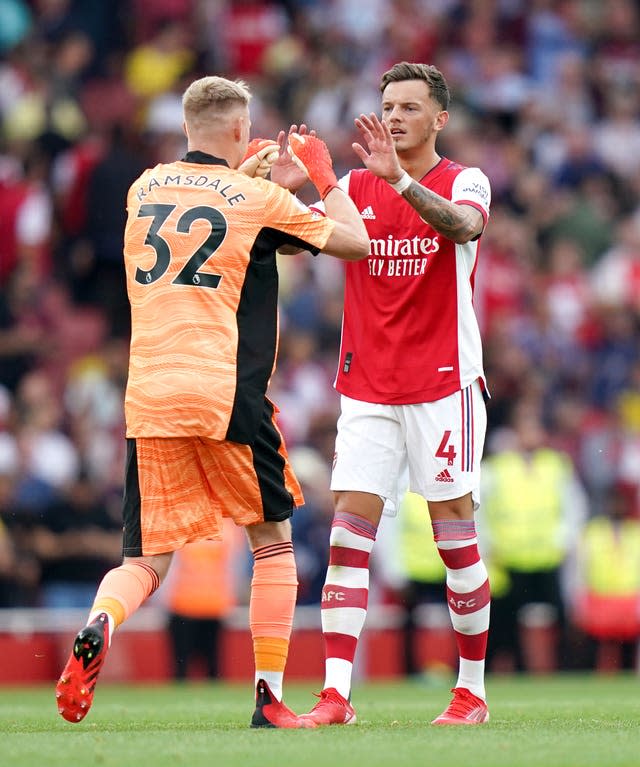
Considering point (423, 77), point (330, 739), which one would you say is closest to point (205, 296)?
point (423, 77)

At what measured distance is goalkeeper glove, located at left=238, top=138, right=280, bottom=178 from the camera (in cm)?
689

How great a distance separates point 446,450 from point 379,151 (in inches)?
50.7

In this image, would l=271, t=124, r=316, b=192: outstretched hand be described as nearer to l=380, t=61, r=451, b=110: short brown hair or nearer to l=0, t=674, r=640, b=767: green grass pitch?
l=380, t=61, r=451, b=110: short brown hair

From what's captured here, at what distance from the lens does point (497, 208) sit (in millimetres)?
17500

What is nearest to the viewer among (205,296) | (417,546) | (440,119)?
(205,296)

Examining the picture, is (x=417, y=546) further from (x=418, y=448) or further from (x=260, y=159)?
(x=260, y=159)

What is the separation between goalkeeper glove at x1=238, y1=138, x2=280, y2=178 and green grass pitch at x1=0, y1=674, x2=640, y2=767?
2.25m

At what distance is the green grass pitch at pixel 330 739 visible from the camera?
5.47 metres

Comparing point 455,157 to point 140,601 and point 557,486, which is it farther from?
point 140,601

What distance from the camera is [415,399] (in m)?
7.17

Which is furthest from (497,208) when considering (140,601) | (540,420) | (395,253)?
(140,601)

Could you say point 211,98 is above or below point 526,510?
above

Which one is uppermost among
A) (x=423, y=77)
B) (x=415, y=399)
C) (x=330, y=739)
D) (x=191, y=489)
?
(x=423, y=77)

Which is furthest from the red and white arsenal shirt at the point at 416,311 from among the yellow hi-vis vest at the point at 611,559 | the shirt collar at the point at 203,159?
the yellow hi-vis vest at the point at 611,559
